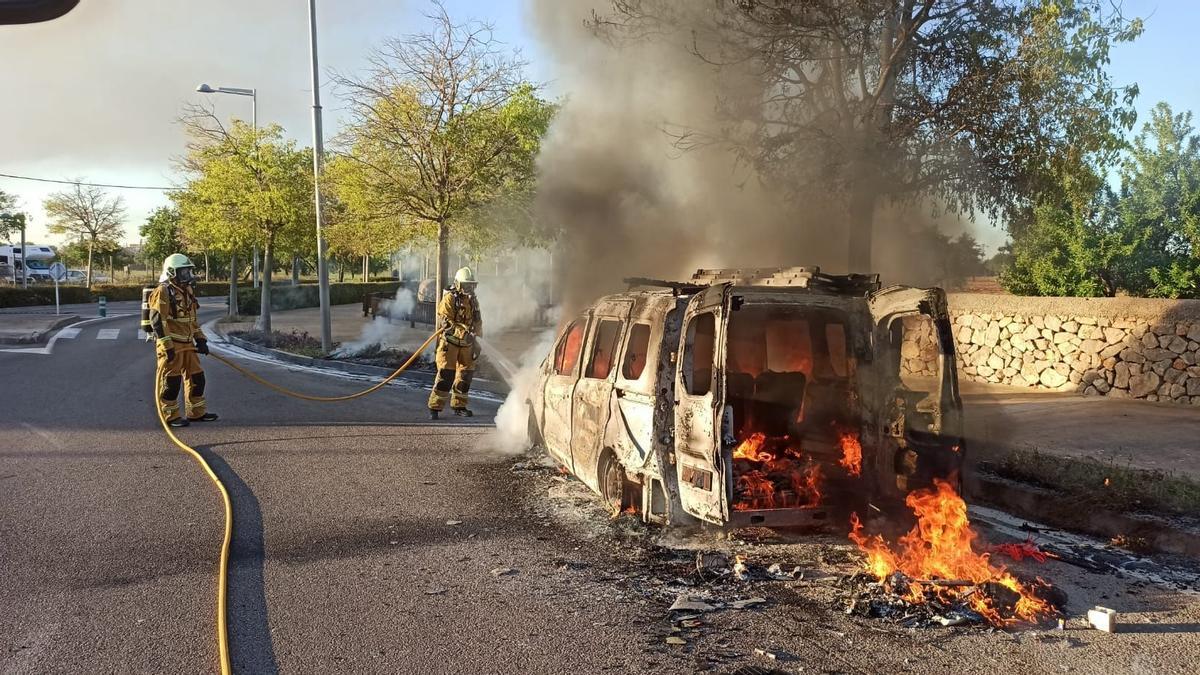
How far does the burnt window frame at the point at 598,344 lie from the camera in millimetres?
5234

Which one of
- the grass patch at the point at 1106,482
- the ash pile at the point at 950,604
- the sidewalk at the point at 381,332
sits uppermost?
the sidewalk at the point at 381,332

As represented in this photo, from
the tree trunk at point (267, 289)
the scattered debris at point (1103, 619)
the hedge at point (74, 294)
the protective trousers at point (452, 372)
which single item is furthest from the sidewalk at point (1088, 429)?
the hedge at point (74, 294)

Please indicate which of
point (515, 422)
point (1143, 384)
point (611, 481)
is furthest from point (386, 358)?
point (1143, 384)

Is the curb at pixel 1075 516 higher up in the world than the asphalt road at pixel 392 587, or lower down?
higher up

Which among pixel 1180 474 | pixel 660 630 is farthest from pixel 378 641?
pixel 1180 474

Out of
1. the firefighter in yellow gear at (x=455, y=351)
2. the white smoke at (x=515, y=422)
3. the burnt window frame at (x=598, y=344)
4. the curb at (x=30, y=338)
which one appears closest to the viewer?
the burnt window frame at (x=598, y=344)

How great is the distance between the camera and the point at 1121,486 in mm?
5445

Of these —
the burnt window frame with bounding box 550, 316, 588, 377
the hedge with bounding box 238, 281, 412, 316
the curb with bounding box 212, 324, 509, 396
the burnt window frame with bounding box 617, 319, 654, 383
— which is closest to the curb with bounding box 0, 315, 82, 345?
the curb with bounding box 212, 324, 509, 396

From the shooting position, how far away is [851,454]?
470 cm

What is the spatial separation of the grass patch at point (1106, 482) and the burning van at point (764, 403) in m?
1.75

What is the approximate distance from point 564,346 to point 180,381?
15.8ft

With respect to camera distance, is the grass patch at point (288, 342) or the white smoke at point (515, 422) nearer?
the white smoke at point (515, 422)

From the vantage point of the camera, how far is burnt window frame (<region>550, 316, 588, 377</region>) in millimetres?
Result: 5914

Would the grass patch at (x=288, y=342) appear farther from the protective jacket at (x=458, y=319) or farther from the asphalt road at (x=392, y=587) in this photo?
the asphalt road at (x=392, y=587)
